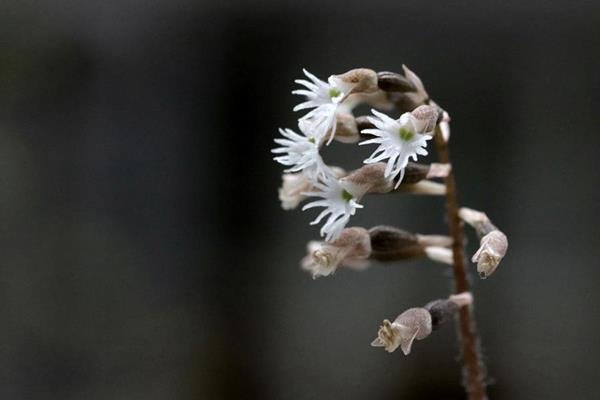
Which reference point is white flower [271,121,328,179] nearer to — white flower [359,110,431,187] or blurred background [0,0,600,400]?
white flower [359,110,431,187]

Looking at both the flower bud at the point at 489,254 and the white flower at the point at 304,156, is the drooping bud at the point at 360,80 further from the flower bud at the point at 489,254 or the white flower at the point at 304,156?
the flower bud at the point at 489,254

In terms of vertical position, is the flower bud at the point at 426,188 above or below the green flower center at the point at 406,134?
below

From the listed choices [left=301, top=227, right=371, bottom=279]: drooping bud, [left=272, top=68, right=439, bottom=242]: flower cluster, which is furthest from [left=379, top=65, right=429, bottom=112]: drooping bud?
[left=301, top=227, right=371, bottom=279]: drooping bud

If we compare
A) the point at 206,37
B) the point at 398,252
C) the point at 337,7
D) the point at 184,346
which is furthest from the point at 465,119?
the point at 398,252

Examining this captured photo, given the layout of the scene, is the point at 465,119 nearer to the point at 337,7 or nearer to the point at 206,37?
the point at 337,7

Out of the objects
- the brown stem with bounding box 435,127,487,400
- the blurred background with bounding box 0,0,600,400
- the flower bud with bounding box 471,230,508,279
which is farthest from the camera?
the blurred background with bounding box 0,0,600,400

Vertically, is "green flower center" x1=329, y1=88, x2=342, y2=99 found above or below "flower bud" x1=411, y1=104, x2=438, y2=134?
above

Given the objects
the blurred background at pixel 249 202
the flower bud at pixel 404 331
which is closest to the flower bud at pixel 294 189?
the flower bud at pixel 404 331

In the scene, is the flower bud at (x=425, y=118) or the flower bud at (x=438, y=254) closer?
the flower bud at (x=425, y=118)

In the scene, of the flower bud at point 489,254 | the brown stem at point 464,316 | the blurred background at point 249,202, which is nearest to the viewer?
the flower bud at point 489,254
